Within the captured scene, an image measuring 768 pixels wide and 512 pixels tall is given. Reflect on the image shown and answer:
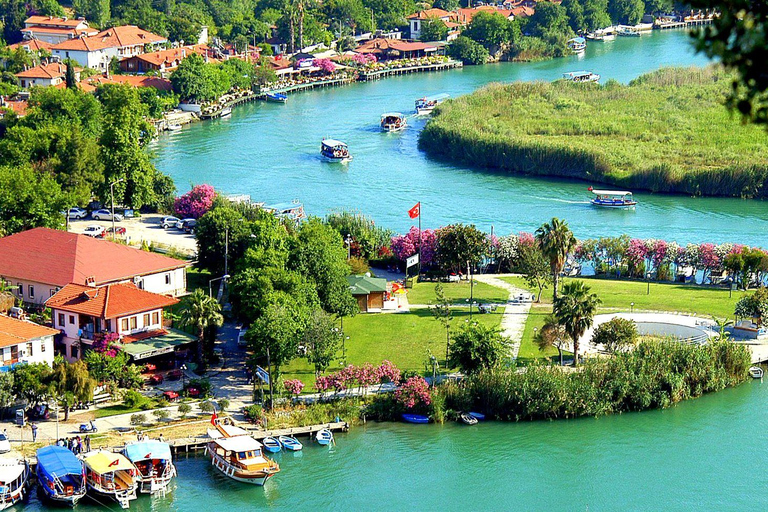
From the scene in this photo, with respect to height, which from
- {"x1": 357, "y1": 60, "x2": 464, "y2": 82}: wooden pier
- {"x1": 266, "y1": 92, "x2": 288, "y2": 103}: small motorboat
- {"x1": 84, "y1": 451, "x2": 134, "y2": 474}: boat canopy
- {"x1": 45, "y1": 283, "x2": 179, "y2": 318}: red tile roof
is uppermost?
{"x1": 357, "y1": 60, "x2": 464, "y2": 82}: wooden pier

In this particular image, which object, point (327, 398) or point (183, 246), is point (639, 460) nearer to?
point (327, 398)

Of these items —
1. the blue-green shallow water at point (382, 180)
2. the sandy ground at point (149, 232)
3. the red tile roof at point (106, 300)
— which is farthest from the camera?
the blue-green shallow water at point (382, 180)

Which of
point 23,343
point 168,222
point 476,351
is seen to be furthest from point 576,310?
point 168,222

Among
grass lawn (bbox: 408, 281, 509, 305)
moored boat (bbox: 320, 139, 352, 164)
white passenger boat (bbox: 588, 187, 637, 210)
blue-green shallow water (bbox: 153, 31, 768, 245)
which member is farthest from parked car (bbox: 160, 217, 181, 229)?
white passenger boat (bbox: 588, 187, 637, 210)

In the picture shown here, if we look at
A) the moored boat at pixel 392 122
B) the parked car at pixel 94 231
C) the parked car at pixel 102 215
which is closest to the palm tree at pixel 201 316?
the parked car at pixel 94 231

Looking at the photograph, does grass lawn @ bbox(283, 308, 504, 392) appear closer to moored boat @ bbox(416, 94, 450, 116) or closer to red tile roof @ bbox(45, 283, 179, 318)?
red tile roof @ bbox(45, 283, 179, 318)

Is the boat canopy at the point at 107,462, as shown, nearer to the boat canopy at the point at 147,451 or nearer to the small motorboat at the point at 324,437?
the boat canopy at the point at 147,451

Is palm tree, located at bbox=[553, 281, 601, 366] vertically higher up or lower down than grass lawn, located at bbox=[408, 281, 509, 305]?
higher up

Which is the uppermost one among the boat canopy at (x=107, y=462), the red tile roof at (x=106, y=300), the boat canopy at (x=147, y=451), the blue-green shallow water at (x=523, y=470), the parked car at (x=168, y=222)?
the red tile roof at (x=106, y=300)
